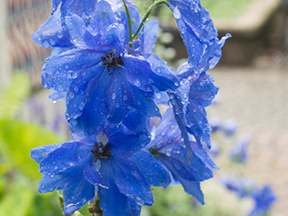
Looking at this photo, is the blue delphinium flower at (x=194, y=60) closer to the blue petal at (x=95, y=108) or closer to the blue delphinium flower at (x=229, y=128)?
the blue petal at (x=95, y=108)

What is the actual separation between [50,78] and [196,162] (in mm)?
319

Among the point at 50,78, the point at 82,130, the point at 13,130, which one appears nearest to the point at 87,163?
the point at 82,130

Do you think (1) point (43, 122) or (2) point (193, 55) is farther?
(1) point (43, 122)

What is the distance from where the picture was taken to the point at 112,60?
1.94 ft

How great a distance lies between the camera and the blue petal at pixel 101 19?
1.88ft

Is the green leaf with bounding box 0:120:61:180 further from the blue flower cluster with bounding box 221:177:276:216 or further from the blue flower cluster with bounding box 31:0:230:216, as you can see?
the blue flower cluster with bounding box 221:177:276:216

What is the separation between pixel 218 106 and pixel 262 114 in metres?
0.82

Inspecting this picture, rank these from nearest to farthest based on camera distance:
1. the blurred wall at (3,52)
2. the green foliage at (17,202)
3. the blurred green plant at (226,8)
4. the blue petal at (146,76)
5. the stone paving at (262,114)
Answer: the blue petal at (146,76), the green foliage at (17,202), the blurred wall at (3,52), the stone paving at (262,114), the blurred green plant at (226,8)

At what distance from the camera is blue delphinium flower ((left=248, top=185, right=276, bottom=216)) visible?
2223mm

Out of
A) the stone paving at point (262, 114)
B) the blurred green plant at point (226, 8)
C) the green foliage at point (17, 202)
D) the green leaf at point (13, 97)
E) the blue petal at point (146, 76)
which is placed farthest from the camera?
the blurred green plant at point (226, 8)

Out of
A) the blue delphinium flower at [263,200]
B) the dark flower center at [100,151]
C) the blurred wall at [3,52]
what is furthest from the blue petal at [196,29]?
the blurred wall at [3,52]

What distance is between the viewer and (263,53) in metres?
7.14

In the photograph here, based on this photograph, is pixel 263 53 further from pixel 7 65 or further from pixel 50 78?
pixel 50 78

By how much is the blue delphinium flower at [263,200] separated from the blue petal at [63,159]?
1.87m
